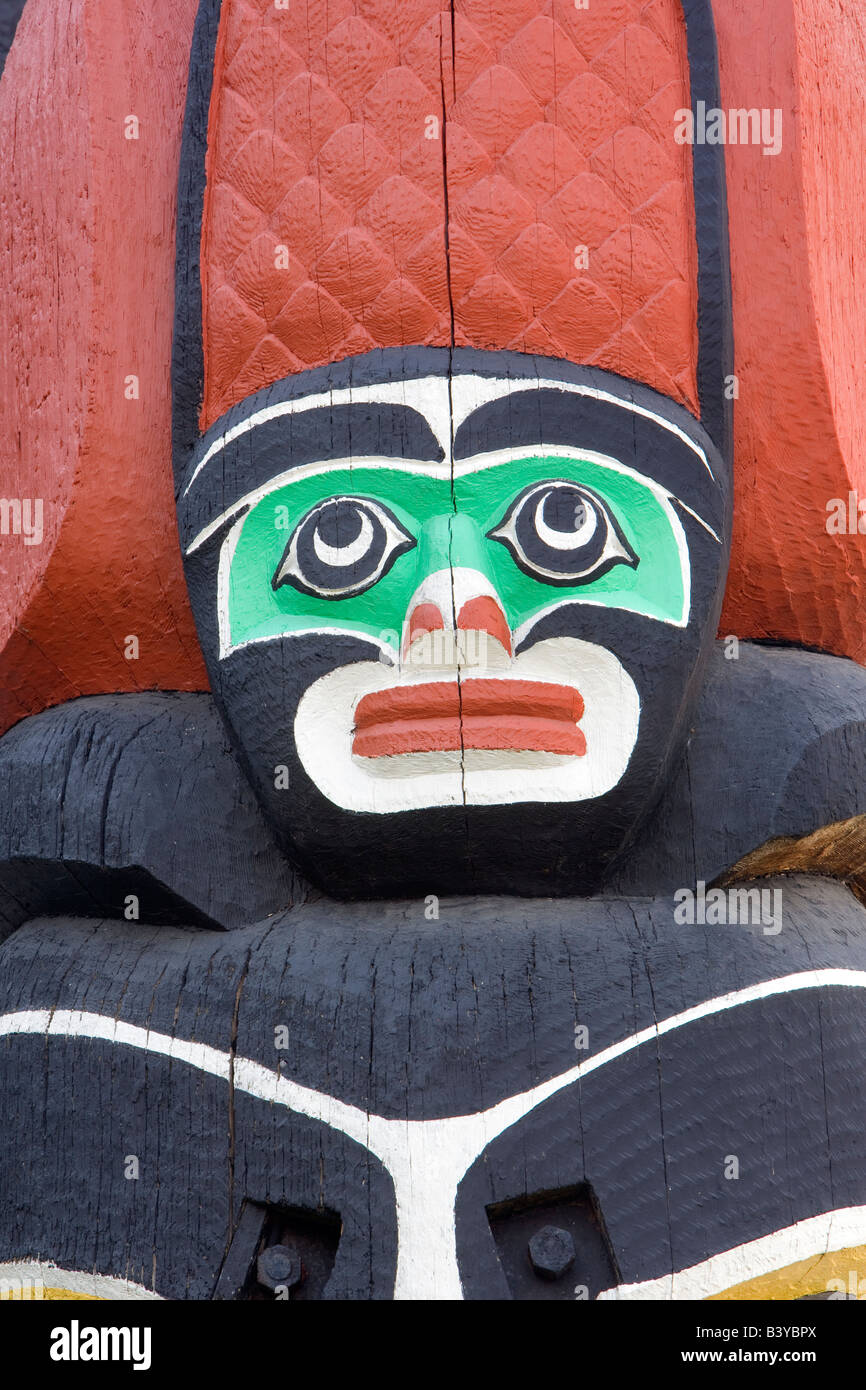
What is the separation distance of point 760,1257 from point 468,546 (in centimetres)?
133

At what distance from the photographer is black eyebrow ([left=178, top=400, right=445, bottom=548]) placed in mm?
3035

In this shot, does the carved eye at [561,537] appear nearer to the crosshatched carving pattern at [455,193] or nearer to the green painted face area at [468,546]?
the green painted face area at [468,546]

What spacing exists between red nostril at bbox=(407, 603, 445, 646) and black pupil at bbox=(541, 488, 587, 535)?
11.0 inches

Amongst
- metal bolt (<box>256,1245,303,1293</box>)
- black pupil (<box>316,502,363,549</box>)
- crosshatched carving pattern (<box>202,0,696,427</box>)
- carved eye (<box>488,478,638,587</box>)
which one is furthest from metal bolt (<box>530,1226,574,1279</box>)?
crosshatched carving pattern (<box>202,0,696,427</box>)

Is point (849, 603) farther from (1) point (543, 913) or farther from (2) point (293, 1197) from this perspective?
(2) point (293, 1197)

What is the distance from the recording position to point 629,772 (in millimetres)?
2936

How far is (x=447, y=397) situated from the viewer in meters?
3.05

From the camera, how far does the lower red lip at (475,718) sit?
2887 millimetres

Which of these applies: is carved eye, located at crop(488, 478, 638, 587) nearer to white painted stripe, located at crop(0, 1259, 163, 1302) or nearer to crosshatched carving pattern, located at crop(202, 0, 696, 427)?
crosshatched carving pattern, located at crop(202, 0, 696, 427)

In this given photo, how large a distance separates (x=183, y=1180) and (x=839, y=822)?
1351mm

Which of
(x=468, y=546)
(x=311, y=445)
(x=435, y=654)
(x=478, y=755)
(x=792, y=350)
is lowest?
(x=478, y=755)

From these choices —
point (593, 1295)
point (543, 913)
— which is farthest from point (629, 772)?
point (593, 1295)

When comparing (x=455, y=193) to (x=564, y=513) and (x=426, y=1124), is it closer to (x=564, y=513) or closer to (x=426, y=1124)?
(x=564, y=513)

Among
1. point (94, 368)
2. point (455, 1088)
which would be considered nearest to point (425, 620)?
point (455, 1088)
